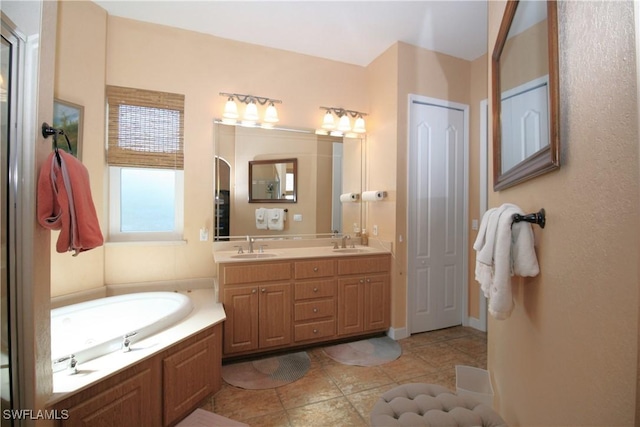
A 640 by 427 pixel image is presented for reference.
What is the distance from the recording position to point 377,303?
283cm

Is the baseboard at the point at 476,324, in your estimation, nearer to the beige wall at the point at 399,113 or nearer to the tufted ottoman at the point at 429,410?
the beige wall at the point at 399,113

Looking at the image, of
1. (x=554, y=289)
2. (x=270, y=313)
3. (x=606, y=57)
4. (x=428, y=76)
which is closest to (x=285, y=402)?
(x=270, y=313)

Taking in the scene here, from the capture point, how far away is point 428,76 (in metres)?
2.97

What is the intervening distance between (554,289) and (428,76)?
109 inches

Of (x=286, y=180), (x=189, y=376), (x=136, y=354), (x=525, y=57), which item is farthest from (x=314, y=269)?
(x=525, y=57)

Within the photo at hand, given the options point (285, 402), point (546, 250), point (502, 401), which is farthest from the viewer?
point (285, 402)

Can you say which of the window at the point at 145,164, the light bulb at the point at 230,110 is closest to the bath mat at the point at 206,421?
the window at the point at 145,164

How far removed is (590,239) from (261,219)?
266 cm

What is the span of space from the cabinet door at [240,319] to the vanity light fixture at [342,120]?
1.94 m

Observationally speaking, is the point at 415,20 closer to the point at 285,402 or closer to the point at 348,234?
the point at 348,234

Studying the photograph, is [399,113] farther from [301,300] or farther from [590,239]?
[590,239]

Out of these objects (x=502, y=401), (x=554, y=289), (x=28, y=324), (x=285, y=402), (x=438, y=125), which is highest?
(x=438, y=125)

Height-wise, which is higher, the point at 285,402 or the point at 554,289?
the point at 554,289

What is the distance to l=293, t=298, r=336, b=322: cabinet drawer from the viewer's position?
2553 mm
